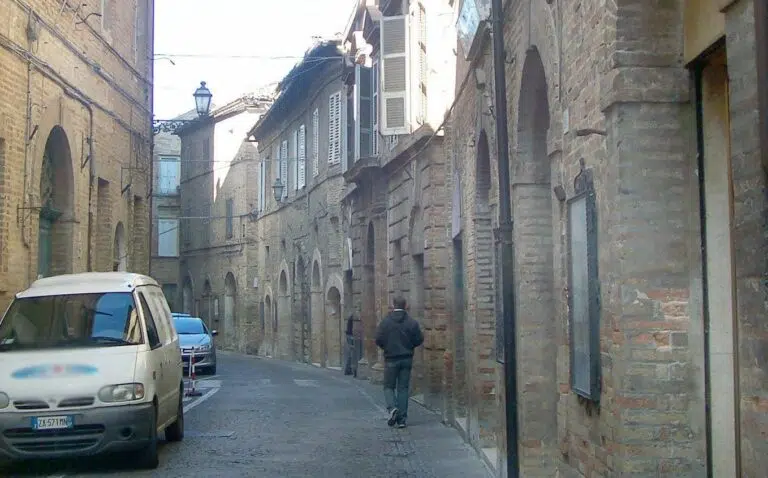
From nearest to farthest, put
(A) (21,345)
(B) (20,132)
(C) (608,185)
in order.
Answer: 1. (C) (608,185)
2. (A) (21,345)
3. (B) (20,132)

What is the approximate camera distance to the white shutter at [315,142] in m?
32.2

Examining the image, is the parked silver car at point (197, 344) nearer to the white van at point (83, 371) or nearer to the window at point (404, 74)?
the window at point (404, 74)

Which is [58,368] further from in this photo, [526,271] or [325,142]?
[325,142]

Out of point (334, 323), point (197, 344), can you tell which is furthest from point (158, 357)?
point (334, 323)

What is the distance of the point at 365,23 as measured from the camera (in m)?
24.0

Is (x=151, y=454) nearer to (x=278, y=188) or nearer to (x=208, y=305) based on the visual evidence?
(x=278, y=188)

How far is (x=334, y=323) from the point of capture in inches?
1220

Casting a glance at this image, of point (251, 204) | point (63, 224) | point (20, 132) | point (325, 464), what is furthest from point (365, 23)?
point (251, 204)

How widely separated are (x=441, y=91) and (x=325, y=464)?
25.8 ft

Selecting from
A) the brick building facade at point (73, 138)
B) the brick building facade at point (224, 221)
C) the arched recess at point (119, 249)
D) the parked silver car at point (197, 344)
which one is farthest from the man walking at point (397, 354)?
the brick building facade at point (224, 221)

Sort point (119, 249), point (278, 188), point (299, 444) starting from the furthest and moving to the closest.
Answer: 1. point (278, 188)
2. point (119, 249)
3. point (299, 444)

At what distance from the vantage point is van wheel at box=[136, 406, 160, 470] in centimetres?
1059

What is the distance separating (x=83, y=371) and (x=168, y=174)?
45698 mm

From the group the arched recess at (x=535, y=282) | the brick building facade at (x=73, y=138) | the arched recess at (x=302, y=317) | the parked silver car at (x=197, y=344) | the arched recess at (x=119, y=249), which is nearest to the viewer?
the arched recess at (x=535, y=282)
